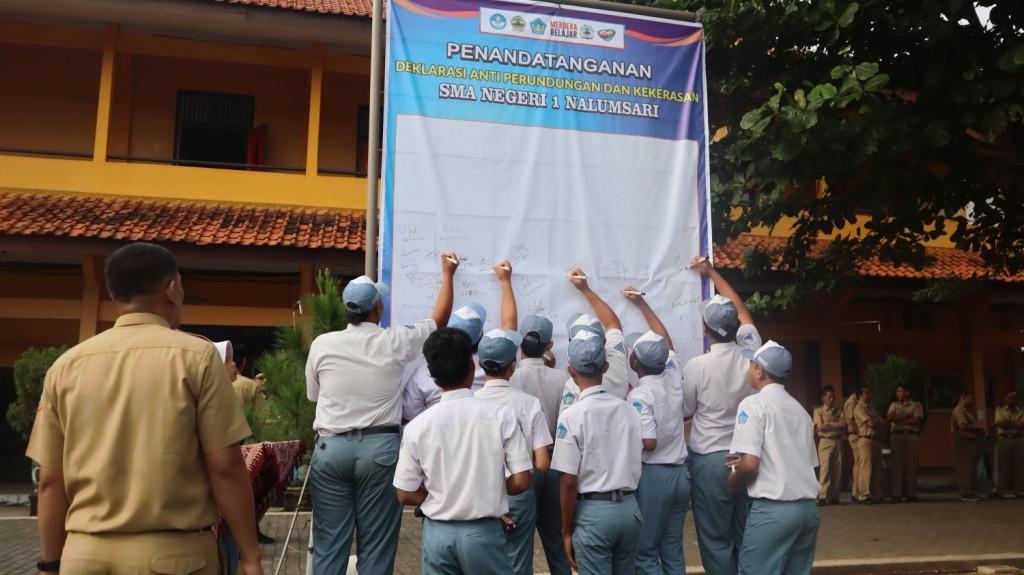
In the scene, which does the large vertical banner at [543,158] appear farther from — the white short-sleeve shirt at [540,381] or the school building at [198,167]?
the school building at [198,167]

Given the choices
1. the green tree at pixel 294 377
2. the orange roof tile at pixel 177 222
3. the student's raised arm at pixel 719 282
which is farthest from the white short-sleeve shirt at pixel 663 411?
the orange roof tile at pixel 177 222

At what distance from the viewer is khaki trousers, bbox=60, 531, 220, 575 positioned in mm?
2439

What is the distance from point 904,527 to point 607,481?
25.4 feet

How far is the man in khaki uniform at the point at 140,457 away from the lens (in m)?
2.47

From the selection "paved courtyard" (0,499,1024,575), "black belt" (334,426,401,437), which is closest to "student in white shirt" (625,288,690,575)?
"black belt" (334,426,401,437)

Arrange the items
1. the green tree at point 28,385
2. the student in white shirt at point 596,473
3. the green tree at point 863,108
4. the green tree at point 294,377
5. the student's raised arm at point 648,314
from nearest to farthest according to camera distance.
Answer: the student in white shirt at point 596,473 → the student's raised arm at point 648,314 → the green tree at point 863,108 → the green tree at point 294,377 → the green tree at point 28,385

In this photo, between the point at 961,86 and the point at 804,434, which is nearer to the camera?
the point at 804,434

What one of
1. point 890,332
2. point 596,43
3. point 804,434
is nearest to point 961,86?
point 596,43

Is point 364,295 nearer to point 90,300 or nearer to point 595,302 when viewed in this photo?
point 595,302

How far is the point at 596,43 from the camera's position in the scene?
5094 millimetres

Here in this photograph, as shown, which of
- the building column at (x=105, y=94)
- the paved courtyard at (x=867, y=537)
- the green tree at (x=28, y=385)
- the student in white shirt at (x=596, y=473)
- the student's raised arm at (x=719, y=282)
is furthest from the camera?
the building column at (x=105, y=94)

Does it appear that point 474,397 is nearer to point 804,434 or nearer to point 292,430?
point 804,434

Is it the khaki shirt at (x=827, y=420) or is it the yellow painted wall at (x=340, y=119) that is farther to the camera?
the yellow painted wall at (x=340, y=119)

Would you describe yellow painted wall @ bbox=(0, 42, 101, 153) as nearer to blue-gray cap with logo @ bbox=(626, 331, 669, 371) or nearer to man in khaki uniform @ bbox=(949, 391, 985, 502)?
blue-gray cap with logo @ bbox=(626, 331, 669, 371)
